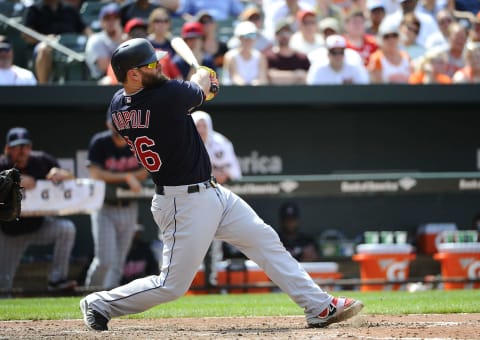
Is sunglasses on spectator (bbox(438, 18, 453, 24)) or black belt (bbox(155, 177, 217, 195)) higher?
sunglasses on spectator (bbox(438, 18, 453, 24))

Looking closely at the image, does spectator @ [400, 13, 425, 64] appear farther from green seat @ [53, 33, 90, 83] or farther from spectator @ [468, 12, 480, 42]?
green seat @ [53, 33, 90, 83]

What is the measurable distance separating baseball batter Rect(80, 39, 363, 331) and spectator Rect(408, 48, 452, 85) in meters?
6.27

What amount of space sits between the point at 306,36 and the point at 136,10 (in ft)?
7.33

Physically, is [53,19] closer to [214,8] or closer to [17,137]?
[214,8]

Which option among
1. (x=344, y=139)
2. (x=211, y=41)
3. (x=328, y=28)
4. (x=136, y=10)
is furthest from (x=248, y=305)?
(x=136, y=10)

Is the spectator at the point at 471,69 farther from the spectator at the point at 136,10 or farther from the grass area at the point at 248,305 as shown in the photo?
the spectator at the point at 136,10

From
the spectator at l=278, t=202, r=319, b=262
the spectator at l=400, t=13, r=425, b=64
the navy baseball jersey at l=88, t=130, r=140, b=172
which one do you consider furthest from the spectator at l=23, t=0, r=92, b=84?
the spectator at l=400, t=13, r=425, b=64

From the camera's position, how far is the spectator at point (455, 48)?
38.3 feet

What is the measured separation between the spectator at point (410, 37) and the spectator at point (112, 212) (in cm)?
458

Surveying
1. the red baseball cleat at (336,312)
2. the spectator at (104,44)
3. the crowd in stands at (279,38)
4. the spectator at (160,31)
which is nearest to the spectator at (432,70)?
the crowd in stands at (279,38)

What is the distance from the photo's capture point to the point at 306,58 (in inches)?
448

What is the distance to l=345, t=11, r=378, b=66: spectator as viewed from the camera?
38.4 ft

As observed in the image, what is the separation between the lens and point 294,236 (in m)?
10.8

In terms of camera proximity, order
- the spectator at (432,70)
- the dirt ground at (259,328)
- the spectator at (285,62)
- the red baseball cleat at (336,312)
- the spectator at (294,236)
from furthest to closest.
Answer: the spectator at (432,70) < the spectator at (285,62) < the spectator at (294,236) < the red baseball cleat at (336,312) < the dirt ground at (259,328)
